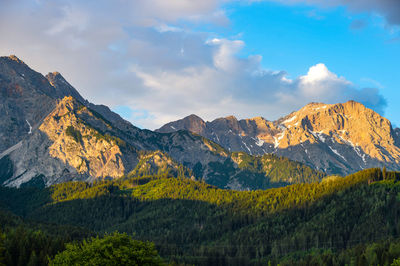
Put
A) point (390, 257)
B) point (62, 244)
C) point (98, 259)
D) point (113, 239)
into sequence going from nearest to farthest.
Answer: point (98, 259) < point (113, 239) < point (62, 244) < point (390, 257)

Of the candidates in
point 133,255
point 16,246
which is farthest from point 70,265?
point 16,246

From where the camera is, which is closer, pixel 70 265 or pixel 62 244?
pixel 70 265

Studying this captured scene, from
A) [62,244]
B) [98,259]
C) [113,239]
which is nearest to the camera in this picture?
[98,259]

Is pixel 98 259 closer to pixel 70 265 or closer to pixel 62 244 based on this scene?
pixel 70 265

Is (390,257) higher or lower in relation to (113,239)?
lower

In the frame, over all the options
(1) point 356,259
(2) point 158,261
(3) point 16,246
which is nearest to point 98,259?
(2) point 158,261

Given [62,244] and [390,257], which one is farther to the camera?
[390,257]

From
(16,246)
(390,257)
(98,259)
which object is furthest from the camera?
(390,257)

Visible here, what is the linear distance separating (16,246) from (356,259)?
15124 centimetres

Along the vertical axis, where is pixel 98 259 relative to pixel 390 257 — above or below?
above

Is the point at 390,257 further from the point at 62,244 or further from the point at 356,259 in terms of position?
the point at 62,244

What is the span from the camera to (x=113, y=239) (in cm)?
9381

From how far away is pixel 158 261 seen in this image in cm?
9456

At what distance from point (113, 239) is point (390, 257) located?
14797cm
